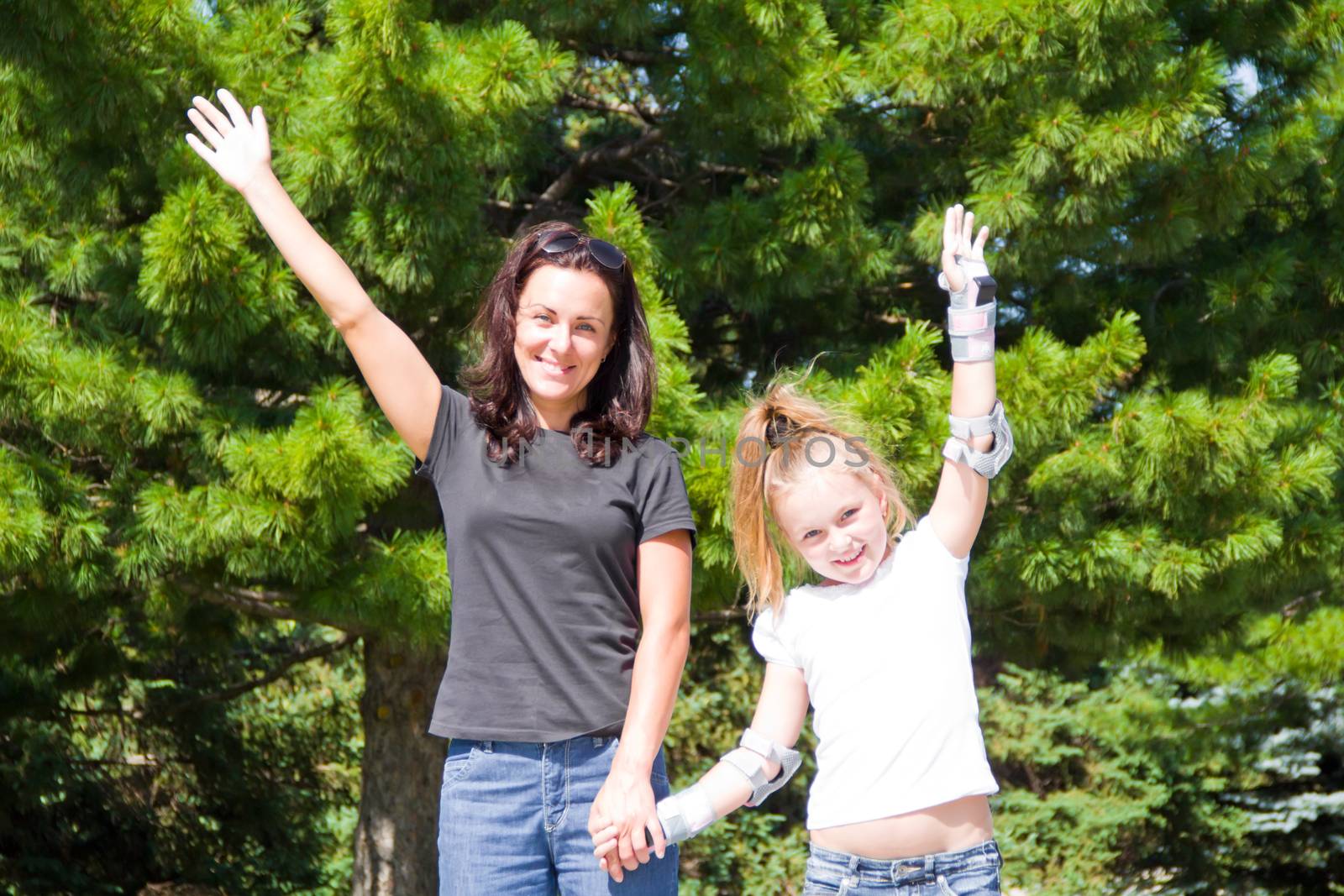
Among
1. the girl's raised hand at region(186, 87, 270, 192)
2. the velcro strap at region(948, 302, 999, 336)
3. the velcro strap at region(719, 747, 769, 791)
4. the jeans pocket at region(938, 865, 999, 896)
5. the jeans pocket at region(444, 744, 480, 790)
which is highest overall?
the girl's raised hand at region(186, 87, 270, 192)

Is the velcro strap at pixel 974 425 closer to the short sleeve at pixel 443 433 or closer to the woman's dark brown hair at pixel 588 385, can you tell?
the woman's dark brown hair at pixel 588 385

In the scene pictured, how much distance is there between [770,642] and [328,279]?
2.87 ft

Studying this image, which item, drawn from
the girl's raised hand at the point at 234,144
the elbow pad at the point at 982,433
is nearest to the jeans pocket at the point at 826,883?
the elbow pad at the point at 982,433

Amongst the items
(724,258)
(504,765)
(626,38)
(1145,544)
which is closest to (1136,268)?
(1145,544)

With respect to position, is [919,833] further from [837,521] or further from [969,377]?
[969,377]

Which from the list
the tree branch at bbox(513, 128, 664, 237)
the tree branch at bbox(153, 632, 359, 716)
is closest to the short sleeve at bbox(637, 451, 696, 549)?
the tree branch at bbox(513, 128, 664, 237)

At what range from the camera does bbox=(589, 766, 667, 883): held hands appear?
5.51ft

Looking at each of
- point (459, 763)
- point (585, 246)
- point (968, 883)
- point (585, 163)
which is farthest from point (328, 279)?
point (585, 163)

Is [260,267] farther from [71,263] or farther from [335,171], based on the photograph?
[71,263]

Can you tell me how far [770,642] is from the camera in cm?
195

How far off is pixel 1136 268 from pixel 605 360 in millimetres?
2799

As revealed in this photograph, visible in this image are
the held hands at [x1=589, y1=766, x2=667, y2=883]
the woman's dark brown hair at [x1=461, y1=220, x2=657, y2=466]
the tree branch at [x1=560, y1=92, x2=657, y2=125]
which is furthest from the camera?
the tree branch at [x1=560, y1=92, x2=657, y2=125]

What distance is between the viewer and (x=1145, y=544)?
3621 mm

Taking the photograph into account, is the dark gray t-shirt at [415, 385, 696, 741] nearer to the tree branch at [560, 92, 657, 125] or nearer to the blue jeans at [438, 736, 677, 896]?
the blue jeans at [438, 736, 677, 896]
